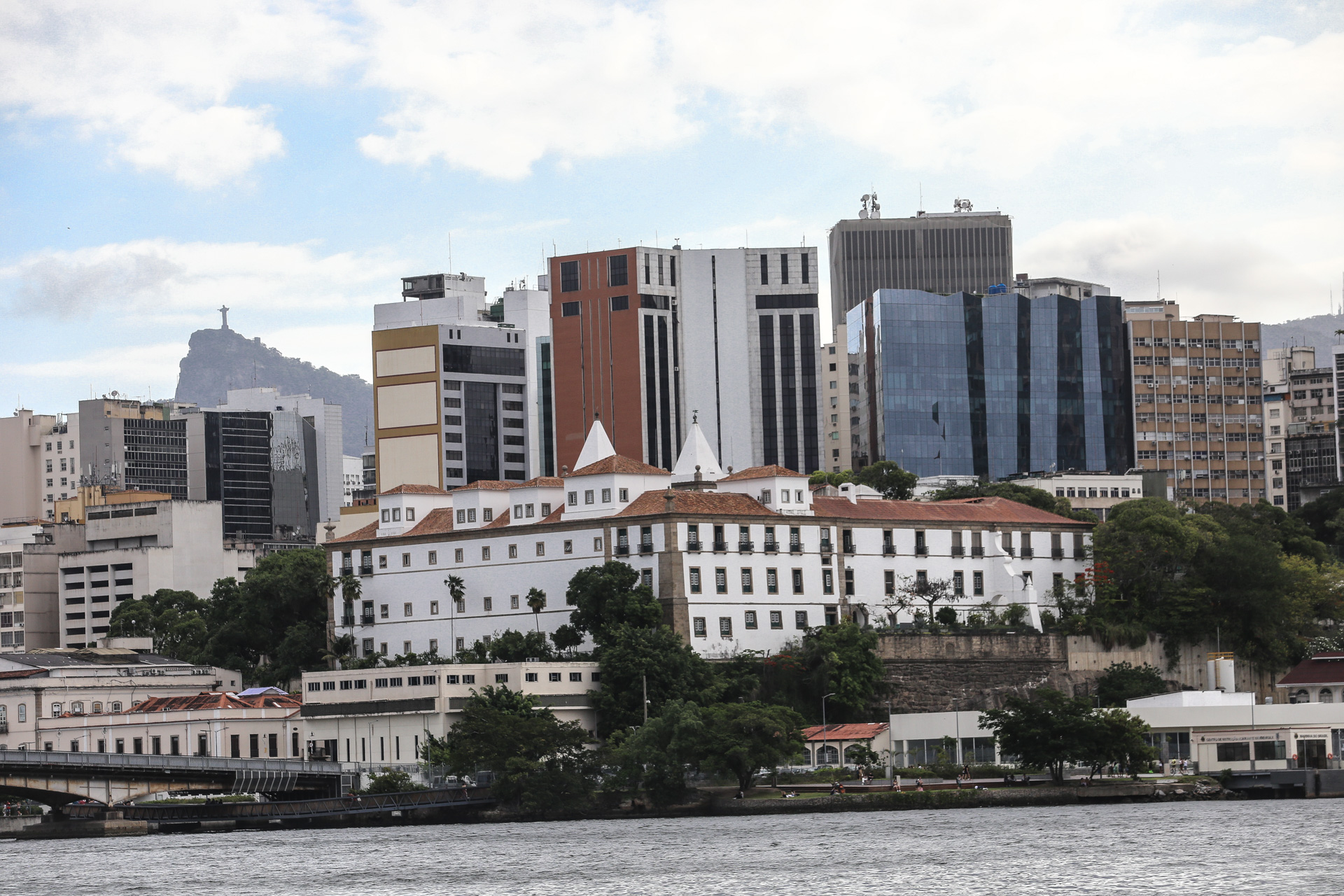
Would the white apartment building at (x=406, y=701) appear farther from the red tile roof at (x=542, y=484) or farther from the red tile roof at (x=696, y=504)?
the red tile roof at (x=542, y=484)

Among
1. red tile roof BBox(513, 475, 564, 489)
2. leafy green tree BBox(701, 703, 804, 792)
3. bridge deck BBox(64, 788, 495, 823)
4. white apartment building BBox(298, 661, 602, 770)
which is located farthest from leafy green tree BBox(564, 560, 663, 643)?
leafy green tree BBox(701, 703, 804, 792)

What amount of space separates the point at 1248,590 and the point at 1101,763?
34.8 meters

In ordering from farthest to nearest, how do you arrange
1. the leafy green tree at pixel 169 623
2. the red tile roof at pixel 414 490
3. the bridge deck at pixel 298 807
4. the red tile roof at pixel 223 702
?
the leafy green tree at pixel 169 623 → the red tile roof at pixel 414 490 → the red tile roof at pixel 223 702 → the bridge deck at pixel 298 807

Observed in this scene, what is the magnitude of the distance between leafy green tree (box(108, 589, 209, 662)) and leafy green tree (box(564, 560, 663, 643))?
4250cm

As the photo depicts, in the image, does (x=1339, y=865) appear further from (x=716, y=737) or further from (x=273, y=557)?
(x=273, y=557)

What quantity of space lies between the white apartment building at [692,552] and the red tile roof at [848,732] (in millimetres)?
Result: 12508

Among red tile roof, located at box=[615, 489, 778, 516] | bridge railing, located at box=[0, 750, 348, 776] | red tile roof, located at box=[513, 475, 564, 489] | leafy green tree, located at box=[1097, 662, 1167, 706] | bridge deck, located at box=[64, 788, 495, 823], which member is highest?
red tile roof, located at box=[513, 475, 564, 489]

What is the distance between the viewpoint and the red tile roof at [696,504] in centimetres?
14175

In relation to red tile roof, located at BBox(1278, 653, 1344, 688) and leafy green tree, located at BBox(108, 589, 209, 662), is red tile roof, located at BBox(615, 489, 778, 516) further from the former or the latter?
leafy green tree, located at BBox(108, 589, 209, 662)

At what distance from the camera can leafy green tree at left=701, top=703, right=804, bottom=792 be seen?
11575 centimetres

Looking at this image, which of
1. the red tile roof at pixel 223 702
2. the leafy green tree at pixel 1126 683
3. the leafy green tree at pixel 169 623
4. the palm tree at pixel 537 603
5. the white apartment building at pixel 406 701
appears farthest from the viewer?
the leafy green tree at pixel 169 623

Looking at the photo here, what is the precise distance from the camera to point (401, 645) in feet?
490

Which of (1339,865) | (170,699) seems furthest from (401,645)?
(1339,865)

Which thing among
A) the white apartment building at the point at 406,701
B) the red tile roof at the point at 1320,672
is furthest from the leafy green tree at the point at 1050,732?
the white apartment building at the point at 406,701
